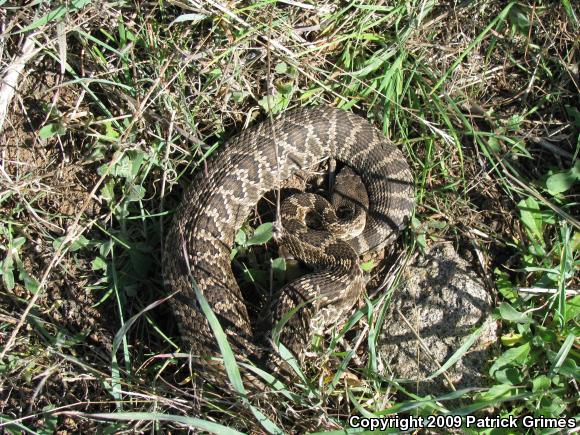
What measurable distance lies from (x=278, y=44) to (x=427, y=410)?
313 centimetres

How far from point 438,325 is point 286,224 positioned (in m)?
1.52

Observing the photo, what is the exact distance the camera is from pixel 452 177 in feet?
17.1

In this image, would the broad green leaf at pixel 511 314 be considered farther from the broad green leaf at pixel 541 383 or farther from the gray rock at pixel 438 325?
the broad green leaf at pixel 541 383

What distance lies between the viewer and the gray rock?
178 inches

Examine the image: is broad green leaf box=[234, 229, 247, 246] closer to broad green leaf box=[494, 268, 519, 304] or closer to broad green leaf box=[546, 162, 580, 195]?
broad green leaf box=[494, 268, 519, 304]

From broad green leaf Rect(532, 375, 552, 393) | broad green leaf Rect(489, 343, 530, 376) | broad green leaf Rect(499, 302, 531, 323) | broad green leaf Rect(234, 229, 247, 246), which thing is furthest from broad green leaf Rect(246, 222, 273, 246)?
broad green leaf Rect(532, 375, 552, 393)

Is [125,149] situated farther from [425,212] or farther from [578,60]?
[578,60]

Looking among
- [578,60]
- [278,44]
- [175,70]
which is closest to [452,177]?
[578,60]

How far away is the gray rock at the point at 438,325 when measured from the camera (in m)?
4.52

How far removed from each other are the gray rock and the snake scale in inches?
16.0

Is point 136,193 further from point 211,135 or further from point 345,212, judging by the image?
point 345,212

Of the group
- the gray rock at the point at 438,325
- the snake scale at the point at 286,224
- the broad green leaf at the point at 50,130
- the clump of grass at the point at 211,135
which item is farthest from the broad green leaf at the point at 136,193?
the gray rock at the point at 438,325

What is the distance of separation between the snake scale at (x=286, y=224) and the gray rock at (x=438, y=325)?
1.33ft

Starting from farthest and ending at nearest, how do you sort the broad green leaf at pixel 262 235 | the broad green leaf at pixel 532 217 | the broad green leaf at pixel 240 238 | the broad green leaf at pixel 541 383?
the broad green leaf at pixel 240 238, the broad green leaf at pixel 262 235, the broad green leaf at pixel 532 217, the broad green leaf at pixel 541 383
